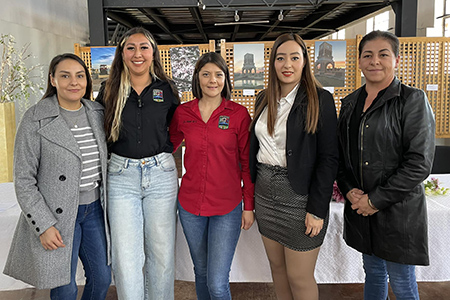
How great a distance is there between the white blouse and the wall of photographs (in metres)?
3.34

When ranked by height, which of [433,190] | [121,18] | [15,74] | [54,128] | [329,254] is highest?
[121,18]

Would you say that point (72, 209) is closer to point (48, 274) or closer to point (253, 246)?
point (48, 274)

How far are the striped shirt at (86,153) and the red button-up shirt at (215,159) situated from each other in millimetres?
396

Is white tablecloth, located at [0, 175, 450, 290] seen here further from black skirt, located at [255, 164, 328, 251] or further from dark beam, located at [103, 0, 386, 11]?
dark beam, located at [103, 0, 386, 11]

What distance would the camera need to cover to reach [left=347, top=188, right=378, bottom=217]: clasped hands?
1.45 meters

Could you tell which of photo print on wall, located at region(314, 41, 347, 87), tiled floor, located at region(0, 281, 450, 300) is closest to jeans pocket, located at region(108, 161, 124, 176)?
tiled floor, located at region(0, 281, 450, 300)

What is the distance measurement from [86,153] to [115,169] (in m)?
0.14

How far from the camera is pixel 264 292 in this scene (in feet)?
7.89

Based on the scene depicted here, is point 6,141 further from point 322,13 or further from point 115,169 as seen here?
point 322,13

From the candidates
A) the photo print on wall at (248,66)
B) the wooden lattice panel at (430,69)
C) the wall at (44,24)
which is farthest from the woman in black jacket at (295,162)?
the wall at (44,24)

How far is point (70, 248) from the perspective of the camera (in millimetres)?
1504

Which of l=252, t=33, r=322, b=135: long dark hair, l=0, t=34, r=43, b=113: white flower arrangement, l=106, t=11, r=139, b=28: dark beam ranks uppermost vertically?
l=106, t=11, r=139, b=28: dark beam

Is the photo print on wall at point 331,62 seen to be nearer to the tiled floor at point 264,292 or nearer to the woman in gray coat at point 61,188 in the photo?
the tiled floor at point 264,292

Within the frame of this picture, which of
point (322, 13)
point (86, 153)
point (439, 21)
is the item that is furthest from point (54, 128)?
point (439, 21)
